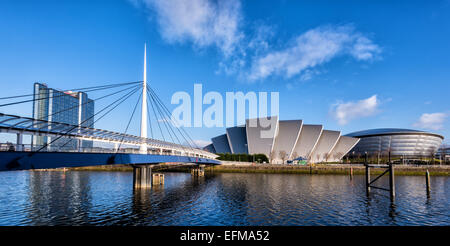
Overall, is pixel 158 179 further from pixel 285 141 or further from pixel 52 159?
pixel 285 141

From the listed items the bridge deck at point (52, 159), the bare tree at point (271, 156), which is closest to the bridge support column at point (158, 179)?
the bridge deck at point (52, 159)

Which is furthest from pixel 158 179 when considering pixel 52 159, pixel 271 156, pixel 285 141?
pixel 285 141

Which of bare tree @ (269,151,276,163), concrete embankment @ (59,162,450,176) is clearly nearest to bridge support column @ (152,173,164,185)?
concrete embankment @ (59,162,450,176)

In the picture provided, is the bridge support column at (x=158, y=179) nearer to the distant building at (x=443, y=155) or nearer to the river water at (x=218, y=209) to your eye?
the river water at (x=218, y=209)

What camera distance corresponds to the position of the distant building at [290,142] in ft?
390

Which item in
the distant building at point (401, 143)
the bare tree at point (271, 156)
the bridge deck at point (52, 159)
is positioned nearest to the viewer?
the bridge deck at point (52, 159)

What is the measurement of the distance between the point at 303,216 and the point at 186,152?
87.8 feet

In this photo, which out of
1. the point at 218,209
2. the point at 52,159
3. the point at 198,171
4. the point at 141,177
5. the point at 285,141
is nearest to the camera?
the point at 52,159

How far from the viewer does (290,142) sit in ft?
392

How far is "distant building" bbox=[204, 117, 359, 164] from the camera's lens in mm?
119000

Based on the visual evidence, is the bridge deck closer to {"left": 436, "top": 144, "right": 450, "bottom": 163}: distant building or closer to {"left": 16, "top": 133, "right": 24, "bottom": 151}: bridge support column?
{"left": 16, "top": 133, "right": 24, "bottom": 151}: bridge support column
